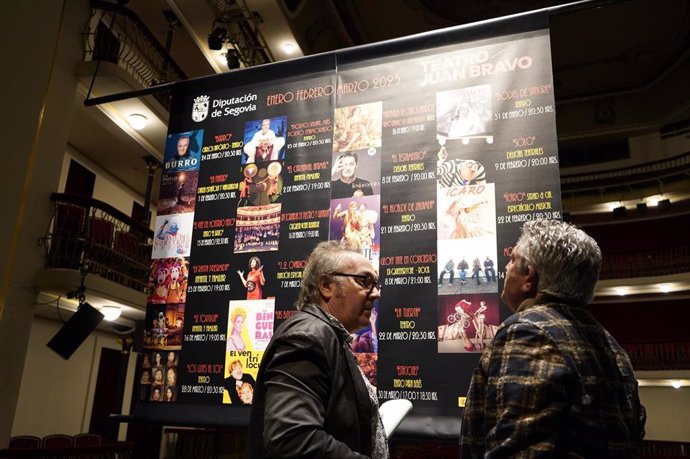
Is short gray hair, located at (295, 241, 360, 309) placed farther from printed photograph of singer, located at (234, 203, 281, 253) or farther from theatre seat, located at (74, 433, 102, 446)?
theatre seat, located at (74, 433, 102, 446)

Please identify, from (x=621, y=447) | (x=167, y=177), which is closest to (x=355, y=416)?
(x=621, y=447)

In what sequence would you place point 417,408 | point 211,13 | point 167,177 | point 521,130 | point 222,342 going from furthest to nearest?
point 211,13, point 167,177, point 222,342, point 521,130, point 417,408

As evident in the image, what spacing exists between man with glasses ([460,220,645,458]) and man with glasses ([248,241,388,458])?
38cm

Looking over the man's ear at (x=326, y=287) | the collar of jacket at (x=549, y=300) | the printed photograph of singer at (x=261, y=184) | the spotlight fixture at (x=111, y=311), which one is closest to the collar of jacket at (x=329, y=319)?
the man's ear at (x=326, y=287)

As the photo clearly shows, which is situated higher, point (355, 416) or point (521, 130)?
point (521, 130)

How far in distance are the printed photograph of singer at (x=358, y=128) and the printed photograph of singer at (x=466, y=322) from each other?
111cm

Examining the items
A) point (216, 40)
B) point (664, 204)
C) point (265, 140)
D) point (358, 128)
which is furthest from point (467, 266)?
point (664, 204)

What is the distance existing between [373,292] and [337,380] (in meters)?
0.51

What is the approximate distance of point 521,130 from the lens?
3.14 m

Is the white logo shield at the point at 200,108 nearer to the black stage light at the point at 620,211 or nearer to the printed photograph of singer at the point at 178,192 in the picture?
the printed photograph of singer at the point at 178,192

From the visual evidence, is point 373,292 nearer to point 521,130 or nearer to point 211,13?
point 521,130

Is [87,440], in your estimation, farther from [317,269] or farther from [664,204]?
[664,204]

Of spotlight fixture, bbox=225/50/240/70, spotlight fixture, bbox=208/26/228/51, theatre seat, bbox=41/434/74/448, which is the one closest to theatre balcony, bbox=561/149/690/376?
spotlight fixture, bbox=225/50/240/70

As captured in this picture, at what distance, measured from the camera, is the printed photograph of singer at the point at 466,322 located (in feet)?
9.46
